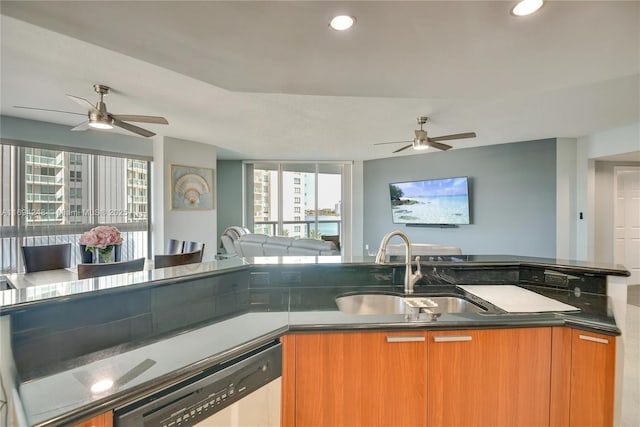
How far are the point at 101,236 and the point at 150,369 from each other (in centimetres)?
212

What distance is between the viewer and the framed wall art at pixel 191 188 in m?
4.82

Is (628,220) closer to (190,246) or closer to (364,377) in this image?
(364,377)

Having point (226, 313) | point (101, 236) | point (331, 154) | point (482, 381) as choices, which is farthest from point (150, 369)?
point (331, 154)

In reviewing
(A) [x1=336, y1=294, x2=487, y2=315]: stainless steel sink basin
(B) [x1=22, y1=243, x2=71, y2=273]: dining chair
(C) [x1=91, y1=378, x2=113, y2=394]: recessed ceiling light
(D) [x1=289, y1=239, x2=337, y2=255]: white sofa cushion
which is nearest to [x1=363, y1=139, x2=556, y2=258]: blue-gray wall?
(D) [x1=289, y1=239, x2=337, y2=255]: white sofa cushion

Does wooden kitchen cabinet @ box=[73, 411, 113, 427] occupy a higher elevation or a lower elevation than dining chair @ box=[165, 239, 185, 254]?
lower

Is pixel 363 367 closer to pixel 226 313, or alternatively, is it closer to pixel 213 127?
pixel 226 313

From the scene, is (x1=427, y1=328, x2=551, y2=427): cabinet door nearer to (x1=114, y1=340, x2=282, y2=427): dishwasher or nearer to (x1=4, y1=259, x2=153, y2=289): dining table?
(x1=114, y1=340, x2=282, y2=427): dishwasher

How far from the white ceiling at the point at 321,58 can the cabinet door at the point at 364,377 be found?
4.71ft

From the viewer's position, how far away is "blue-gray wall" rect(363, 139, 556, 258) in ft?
15.7

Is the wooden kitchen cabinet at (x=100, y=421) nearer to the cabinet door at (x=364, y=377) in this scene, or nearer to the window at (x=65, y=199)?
the cabinet door at (x=364, y=377)

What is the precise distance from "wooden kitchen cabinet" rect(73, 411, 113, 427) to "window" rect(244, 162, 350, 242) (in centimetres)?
623

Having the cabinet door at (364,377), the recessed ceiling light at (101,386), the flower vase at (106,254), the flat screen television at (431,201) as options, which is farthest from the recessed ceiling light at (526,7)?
the flat screen television at (431,201)

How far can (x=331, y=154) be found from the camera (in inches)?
244

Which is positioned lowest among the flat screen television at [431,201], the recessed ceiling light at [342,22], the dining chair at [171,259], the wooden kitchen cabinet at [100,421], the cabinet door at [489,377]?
the cabinet door at [489,377]
